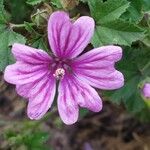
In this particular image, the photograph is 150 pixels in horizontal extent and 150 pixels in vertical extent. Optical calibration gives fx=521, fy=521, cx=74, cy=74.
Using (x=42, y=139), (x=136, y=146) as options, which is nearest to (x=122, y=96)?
(x=42, y=139)

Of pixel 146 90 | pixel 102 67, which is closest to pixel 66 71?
pixel 102 67

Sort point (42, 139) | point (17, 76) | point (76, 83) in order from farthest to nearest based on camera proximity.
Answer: point (42, 139) < point (76, 83) < point (17, 76)

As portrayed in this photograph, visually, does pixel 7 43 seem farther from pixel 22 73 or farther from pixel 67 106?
pixel 67 106

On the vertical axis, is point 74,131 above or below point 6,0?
below

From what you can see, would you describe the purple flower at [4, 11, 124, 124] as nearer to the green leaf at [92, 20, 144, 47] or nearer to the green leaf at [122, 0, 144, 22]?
the green leaf at [92, 20, 144, 47]

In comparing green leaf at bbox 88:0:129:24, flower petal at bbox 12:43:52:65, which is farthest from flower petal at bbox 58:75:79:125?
green leaf at bbox 88:0:129:24

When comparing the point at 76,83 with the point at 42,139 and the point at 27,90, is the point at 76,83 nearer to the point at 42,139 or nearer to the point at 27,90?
the point at 27,90
